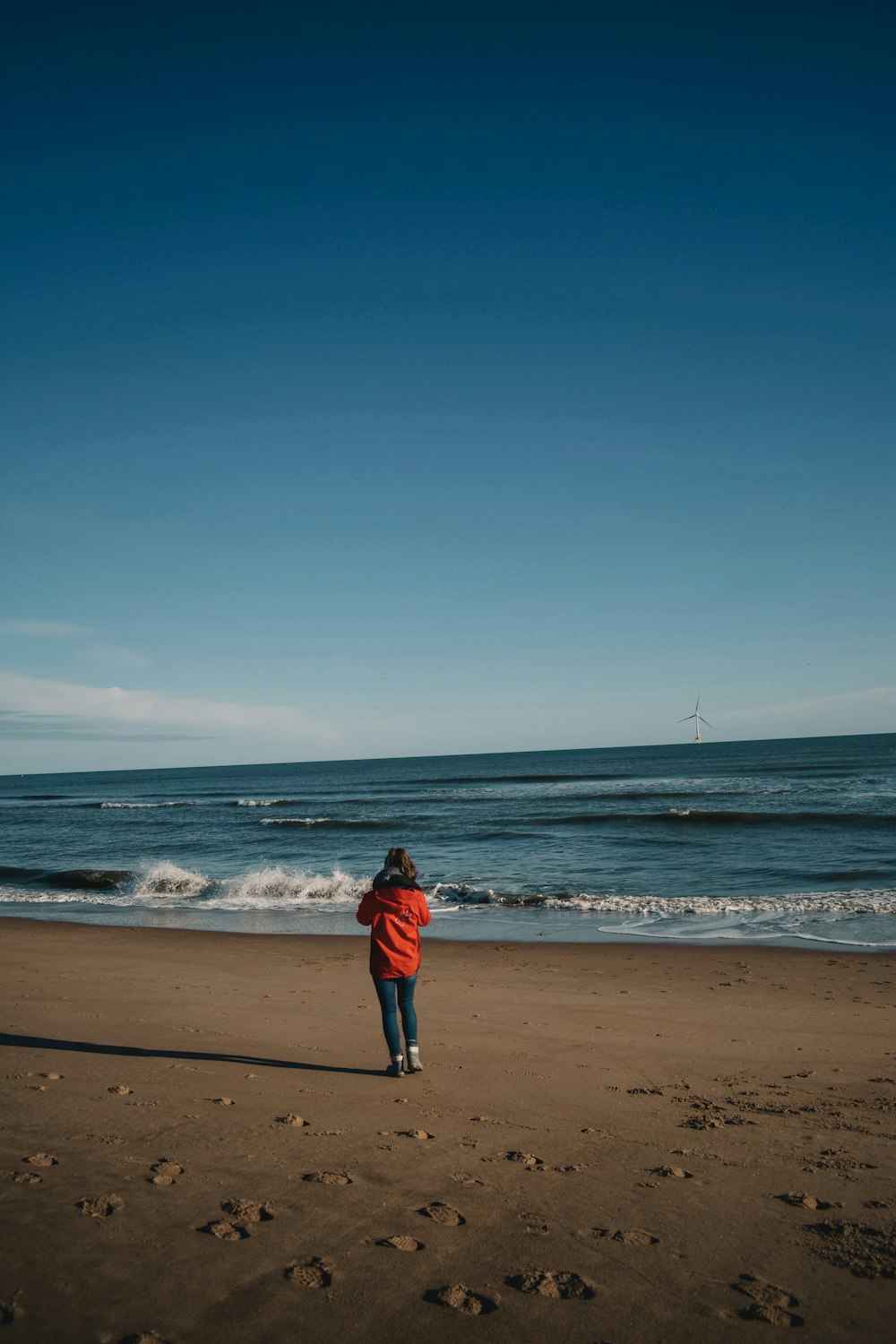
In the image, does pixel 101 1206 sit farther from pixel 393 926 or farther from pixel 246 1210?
pixel 393 926

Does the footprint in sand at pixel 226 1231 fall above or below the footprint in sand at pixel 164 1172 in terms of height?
above

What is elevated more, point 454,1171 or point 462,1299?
point 462,1299

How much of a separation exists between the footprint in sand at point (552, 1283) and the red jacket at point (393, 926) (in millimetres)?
2821

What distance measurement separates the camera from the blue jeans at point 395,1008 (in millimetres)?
5980

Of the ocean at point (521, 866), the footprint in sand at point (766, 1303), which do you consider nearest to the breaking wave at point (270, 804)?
the ocean at point (521, 866)

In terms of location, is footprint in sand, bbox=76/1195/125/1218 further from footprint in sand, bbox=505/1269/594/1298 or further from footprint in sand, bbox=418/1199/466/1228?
footprint in sand, bbox=505/1269/594/1298

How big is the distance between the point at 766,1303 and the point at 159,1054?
524cm

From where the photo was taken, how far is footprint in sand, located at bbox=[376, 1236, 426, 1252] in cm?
342

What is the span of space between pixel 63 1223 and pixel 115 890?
1795 cm

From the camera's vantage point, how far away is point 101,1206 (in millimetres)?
3758

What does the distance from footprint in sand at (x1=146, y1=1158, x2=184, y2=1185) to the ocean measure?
9064 mm

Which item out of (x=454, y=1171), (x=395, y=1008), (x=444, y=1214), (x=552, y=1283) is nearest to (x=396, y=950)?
(x=395, y=1008)

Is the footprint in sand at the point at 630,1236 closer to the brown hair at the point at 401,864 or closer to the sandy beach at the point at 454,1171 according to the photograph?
the sandy beach at the point at 454,1171

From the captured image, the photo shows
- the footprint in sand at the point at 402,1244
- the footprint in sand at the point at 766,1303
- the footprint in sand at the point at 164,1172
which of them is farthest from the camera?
the footprint in sand at the point at 164,1172
